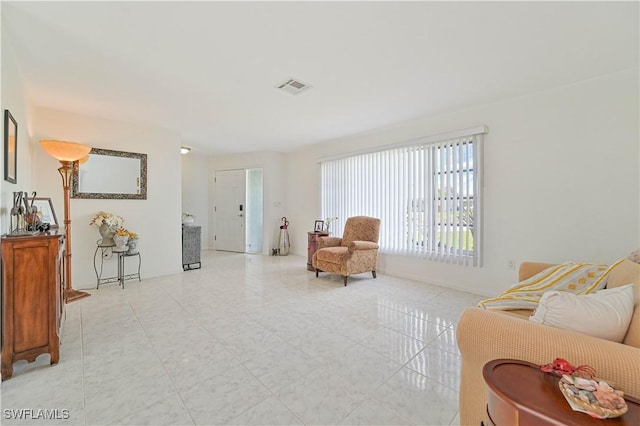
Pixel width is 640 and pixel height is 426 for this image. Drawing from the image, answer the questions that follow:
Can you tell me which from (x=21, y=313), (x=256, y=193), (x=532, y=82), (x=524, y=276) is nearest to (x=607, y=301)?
(x=524, y=276)

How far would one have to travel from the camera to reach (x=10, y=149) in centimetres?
204

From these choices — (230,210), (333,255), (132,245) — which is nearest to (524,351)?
(333,255)

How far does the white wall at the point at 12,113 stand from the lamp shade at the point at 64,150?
0.63 ft

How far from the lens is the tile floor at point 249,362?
4.87 ft

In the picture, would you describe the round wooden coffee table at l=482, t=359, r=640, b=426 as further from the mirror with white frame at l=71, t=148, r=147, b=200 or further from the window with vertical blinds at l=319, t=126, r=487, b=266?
the mirror with white frame at l=71, t=148, r=147, b=200

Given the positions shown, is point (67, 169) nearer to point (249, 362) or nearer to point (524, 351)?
point (249, 362)

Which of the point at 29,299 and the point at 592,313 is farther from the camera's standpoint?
the point at 29,299

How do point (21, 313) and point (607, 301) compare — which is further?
point (21, 313)

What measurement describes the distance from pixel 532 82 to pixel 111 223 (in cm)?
520

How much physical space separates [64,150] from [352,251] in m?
3.61

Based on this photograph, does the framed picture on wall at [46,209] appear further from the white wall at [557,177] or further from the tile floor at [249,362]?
the white wall at [557,177]

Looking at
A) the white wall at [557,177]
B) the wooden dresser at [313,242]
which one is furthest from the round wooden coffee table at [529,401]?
the wooden dresser at [313,242]

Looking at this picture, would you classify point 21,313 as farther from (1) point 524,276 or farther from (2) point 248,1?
(1) point 524,276

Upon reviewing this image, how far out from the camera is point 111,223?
3.63 metres
